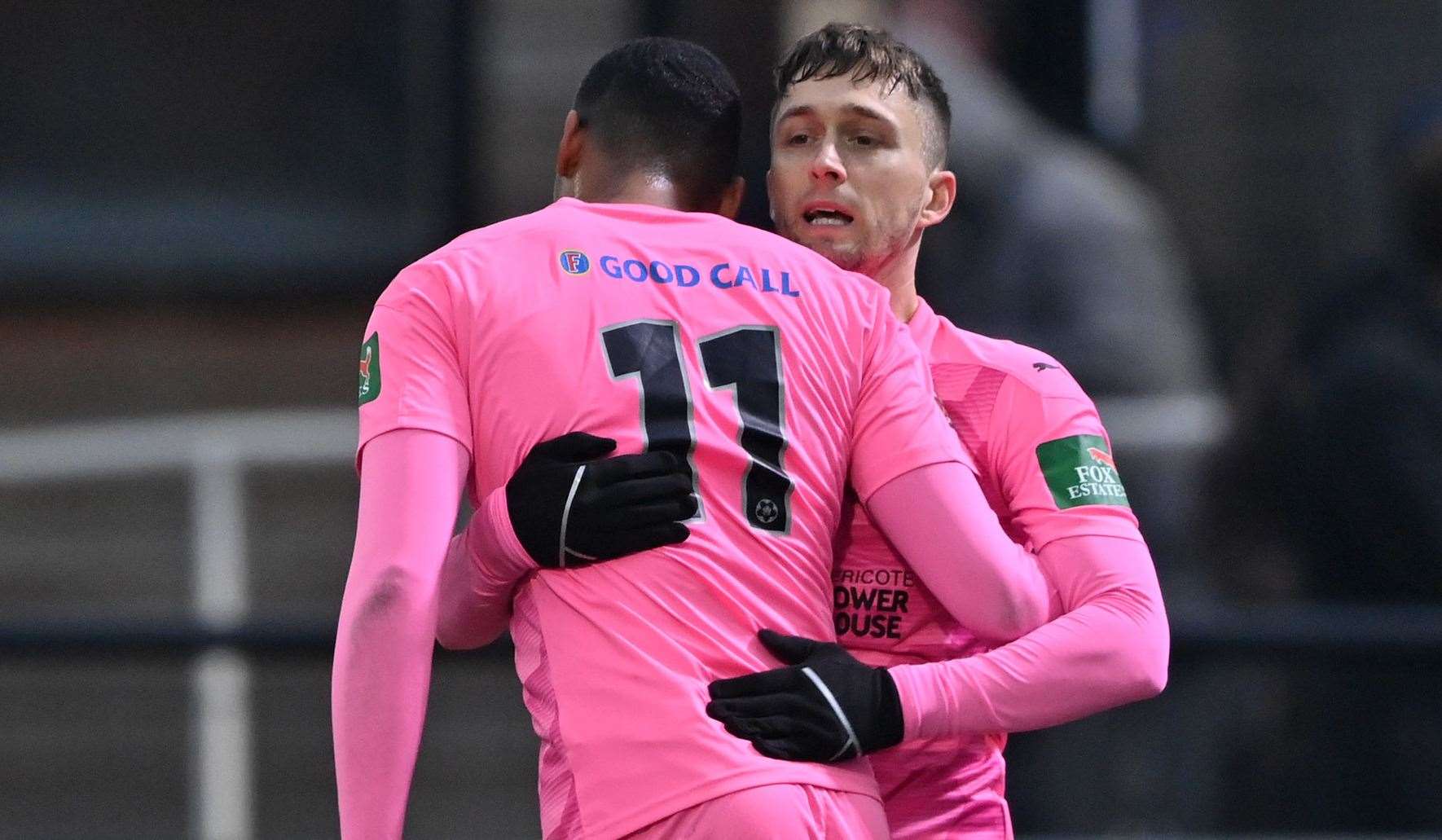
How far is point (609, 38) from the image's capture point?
6.37 m

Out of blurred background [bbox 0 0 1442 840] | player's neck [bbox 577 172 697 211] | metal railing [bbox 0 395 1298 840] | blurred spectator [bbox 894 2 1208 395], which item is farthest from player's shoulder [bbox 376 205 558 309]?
blurred spectator [bbox 894 2 1208 395]

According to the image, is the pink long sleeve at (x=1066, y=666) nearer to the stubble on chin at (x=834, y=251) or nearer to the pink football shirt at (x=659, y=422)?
the pink football shirt at (x=659, y=422)

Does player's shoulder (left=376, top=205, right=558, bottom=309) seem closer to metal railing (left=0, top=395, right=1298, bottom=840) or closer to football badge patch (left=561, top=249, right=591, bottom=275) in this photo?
football badge patch (left=561, top=249, right=591, bottom=275)

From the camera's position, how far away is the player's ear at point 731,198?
106 inches

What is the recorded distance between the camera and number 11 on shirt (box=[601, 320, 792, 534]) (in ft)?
7.67

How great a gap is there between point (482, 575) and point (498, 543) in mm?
75

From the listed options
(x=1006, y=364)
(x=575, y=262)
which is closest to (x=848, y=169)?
(x=1006, y=364)

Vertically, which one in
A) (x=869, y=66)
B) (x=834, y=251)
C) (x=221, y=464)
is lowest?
(x=221, y=464)

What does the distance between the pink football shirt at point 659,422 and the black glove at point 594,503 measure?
0.09 ft

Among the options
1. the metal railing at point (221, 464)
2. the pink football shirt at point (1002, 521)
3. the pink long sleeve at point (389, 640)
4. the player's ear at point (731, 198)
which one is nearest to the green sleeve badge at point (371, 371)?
the pink long sleeve at point (389, 640)

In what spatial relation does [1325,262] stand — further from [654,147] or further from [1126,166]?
[654,147]

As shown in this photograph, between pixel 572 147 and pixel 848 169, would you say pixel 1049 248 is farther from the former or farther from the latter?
pixel 572 147

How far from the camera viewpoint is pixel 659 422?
235 centimetres

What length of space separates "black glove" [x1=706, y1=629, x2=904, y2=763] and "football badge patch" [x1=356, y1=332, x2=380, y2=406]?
552mm
